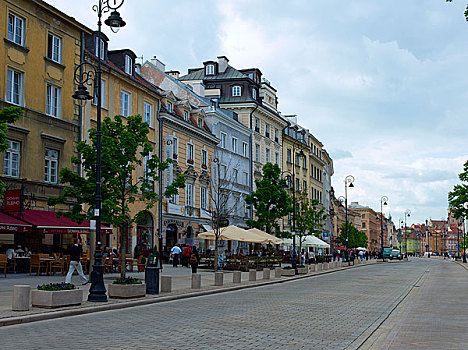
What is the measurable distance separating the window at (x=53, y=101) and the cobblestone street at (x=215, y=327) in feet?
51.2

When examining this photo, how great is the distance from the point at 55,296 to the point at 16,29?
17747 millimetres

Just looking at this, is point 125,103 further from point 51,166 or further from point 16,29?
point 16,29

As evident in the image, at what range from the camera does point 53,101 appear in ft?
97.1

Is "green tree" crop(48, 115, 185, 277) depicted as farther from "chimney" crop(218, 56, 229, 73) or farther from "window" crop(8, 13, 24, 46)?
"chimney" crop(218, 56, 229, 73)

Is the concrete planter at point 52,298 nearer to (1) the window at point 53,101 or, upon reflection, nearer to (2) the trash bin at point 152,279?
(2) the trash bin at point 152,279

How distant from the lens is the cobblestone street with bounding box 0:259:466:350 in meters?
9.51

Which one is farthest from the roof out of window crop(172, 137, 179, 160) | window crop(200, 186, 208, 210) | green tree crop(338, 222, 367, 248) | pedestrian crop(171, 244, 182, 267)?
green tree crop(338, 222, 367, 248)

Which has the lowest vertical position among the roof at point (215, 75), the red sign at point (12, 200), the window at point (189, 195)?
the red sign at point (12, 200)

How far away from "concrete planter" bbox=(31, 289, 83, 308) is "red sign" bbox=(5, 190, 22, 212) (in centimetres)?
1136

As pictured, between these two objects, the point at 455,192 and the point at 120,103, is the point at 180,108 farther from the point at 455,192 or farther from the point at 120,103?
the point at 455,192

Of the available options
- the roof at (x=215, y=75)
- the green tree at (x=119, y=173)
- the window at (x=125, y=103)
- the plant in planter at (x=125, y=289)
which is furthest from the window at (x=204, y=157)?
the plant in planter at (x=125, y=289)

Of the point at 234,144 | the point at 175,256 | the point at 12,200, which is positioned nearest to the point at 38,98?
the point at 12,200

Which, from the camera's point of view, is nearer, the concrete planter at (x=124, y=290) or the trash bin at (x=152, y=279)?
the concrete planter at (x=124, y=290)

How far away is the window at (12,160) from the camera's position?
86.0ft
